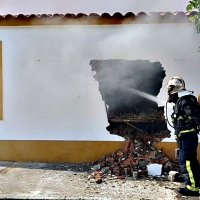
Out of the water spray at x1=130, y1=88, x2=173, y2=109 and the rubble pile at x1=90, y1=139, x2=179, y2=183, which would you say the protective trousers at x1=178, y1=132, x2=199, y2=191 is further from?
the water spray at x1=130, y1=88, x2=173, y2=109

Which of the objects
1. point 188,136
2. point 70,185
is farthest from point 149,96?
point 70,185

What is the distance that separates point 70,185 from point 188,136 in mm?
2288

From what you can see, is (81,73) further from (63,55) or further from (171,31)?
(171,31)

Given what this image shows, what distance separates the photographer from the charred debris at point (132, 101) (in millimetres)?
6793

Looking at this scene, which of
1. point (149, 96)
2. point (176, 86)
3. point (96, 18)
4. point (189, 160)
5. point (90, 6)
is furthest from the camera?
point (90, 6)

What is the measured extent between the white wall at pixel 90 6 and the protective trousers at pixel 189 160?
541 centimetres

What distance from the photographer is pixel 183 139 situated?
532 cm

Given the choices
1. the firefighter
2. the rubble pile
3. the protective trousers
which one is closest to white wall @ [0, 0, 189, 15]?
the rubble pile

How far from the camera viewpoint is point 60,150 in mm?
6996

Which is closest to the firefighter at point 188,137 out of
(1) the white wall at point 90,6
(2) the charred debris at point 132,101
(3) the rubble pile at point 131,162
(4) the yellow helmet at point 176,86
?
(4) the yellow helmet at point 176,86

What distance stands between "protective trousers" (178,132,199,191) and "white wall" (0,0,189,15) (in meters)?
5.41

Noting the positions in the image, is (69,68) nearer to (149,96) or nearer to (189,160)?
(149,96)

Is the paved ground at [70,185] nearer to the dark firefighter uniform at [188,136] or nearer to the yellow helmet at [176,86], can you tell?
the dark firefighter uniform at [188,136]

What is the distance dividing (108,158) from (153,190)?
1.53 metres
